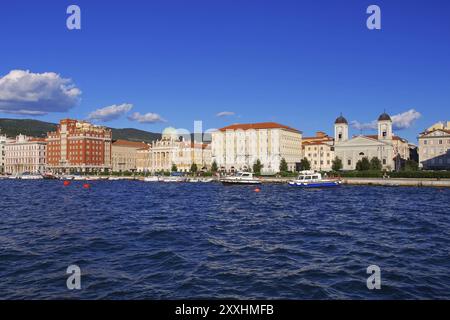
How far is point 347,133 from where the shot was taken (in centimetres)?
14738

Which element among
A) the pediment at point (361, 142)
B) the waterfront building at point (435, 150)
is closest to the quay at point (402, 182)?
the waterfront building at point (435, 150)

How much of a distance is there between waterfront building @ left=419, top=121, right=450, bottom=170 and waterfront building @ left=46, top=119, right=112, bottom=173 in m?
107

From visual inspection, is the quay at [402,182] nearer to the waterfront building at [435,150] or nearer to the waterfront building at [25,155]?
the waterfront building at [435,150]

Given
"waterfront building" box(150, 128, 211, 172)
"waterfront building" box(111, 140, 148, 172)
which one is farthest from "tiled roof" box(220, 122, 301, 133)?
"waterfront building" box(111, 140, 148, 172)

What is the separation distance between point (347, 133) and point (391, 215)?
11997 centimetres

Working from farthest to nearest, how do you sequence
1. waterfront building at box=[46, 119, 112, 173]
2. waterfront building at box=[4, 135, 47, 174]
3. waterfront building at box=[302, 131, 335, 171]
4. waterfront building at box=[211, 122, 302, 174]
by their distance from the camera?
1. waterfront building at box=[4, 135, 47, 174]
2. waterfront building at box=[46, 119, 112, 173]
3. waterfront building at box=[302, 131, 335, 171]
4. waterfront building at box=[211, 122, 302, 174]

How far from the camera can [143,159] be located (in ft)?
588

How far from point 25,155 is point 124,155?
3821 centimetres

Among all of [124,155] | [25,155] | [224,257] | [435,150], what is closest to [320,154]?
[435,150]

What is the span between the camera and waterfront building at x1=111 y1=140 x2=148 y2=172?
176625 millimetres

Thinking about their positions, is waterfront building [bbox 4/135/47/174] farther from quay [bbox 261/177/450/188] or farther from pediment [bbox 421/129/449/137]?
pediment [bbox 421/129/449/137]

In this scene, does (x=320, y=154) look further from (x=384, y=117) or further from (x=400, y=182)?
(x=400, y=182)
